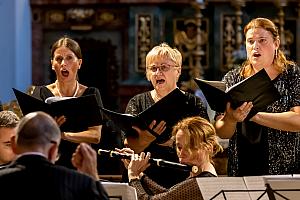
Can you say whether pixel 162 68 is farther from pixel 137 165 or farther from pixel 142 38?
pixel 142 38

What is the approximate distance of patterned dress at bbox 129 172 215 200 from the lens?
14.7 ft

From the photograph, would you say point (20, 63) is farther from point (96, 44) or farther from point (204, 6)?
point (204, 6)

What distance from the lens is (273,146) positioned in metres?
5.18

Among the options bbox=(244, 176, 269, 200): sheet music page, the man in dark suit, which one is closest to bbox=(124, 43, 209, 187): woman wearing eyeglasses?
bbox=(244, 176, 269, 200): sheet music page

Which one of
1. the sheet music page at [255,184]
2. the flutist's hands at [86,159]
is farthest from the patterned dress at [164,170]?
the flutist's hands at [86,159]

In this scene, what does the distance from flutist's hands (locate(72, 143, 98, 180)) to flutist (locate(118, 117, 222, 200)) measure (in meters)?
0.99

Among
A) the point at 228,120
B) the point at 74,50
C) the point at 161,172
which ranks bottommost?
the point at 161,172

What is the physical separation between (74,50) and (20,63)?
241 inches

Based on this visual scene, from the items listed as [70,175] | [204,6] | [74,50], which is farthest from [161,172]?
[204,6]

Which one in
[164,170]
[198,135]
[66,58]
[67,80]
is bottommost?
[164,170]

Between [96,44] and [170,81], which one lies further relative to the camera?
[96,44]

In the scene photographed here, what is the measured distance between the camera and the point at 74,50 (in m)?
5.48

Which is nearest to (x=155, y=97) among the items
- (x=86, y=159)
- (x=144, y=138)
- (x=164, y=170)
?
(x=144, y=138)

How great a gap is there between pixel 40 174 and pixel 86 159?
0.76 feet
